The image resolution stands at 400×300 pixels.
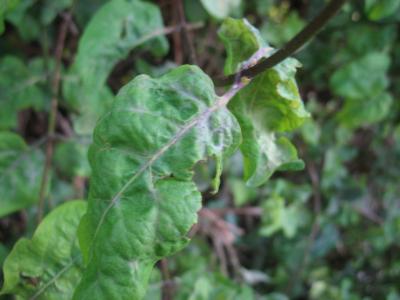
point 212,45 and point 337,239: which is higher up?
point 212,45

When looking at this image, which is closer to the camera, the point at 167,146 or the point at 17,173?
the point at 167,146

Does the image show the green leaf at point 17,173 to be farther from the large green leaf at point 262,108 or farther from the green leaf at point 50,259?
the large green leaf at point 262,108

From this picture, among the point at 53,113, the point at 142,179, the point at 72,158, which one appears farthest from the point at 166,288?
the point at 142,179

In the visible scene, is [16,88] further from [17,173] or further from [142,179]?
[142,179]

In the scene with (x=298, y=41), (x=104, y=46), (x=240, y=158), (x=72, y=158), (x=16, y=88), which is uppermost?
(x=298, y=41)

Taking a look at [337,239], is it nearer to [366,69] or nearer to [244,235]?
[244,235]

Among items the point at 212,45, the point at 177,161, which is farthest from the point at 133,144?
the point at 212,45
